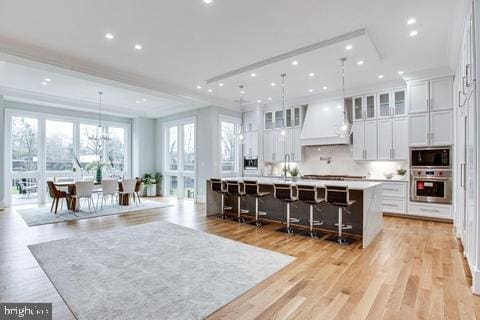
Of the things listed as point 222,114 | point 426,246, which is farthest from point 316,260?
point 222,114

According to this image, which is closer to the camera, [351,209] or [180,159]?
[351,209]

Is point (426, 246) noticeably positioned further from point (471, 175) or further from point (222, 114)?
point (222, 114)

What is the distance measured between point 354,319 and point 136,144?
9793 mm

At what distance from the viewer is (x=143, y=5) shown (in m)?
3.40

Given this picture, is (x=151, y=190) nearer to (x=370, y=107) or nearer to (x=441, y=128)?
(x=370, y=107)

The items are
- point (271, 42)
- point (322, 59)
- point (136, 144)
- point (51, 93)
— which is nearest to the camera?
point (271, 42)

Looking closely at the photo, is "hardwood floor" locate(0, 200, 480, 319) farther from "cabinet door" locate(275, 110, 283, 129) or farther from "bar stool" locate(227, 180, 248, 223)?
"cabinet door" locate(275, 110, 283, 129)

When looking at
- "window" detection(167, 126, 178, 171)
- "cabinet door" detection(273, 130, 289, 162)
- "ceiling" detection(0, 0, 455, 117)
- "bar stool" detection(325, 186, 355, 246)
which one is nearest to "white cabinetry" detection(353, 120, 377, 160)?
"ceiling" detection(0, 0, 455, 117)

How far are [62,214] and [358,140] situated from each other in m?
7.79

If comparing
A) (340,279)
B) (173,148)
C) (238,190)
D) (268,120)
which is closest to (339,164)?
(268,120)

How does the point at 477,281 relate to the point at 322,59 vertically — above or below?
below

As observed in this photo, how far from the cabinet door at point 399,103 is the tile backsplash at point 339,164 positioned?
1246 millimetres

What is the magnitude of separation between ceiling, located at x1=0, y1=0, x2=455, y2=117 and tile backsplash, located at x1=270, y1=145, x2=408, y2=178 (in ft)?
6.46

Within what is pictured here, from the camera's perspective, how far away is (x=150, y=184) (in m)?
10.1
